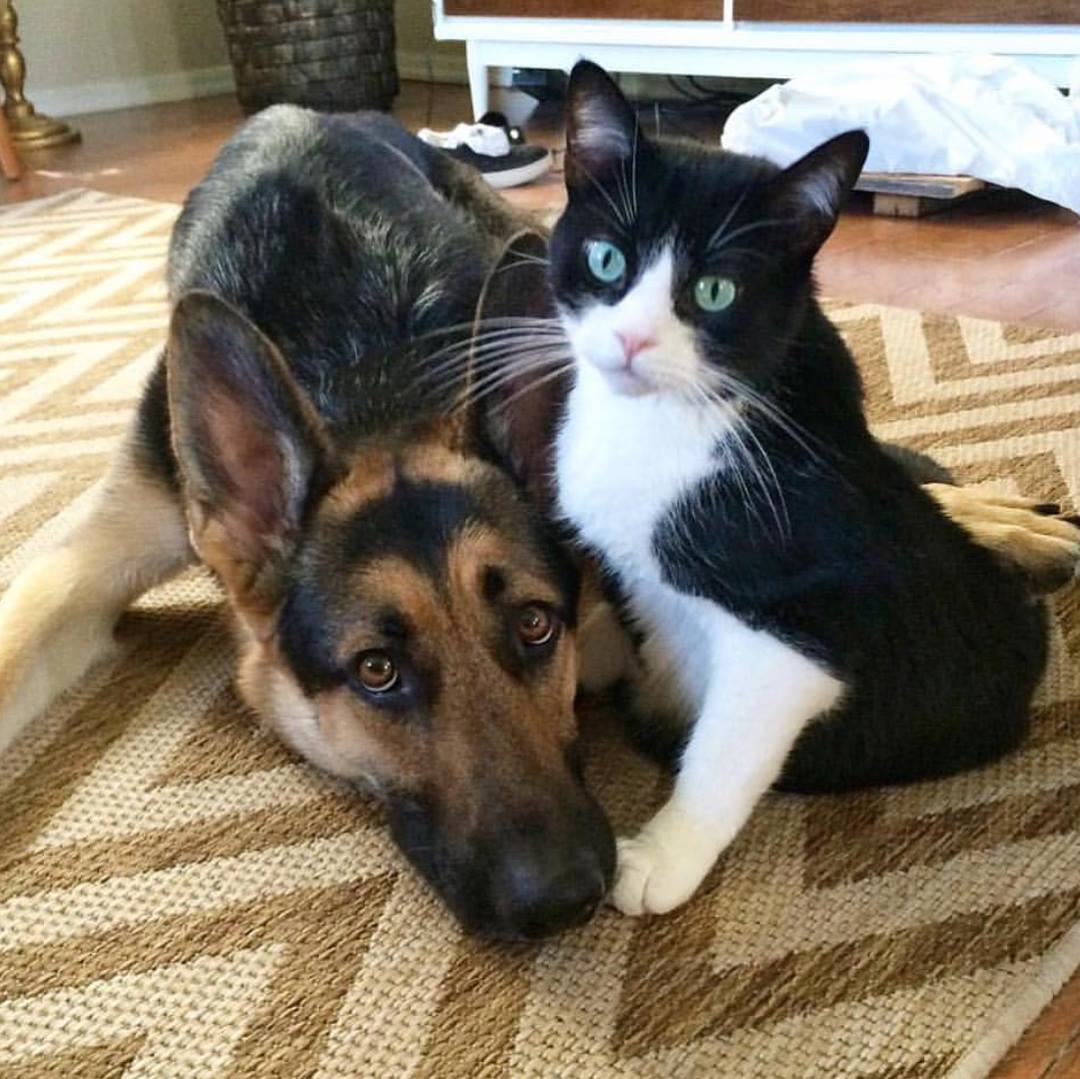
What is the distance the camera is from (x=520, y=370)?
150cm

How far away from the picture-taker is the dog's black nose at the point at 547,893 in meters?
1.19

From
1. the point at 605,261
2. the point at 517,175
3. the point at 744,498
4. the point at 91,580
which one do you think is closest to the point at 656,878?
the point at 744,498

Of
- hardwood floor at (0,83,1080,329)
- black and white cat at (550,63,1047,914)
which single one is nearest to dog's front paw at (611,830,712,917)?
black and white cat at (550,63,1047,914)

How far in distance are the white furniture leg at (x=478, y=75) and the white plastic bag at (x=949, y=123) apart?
5.77 ft

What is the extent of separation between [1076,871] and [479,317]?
35.6 inches

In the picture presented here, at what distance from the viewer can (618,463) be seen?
141 cm

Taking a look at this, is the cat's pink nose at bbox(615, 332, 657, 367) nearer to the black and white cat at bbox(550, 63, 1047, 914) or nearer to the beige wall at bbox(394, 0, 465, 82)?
the black and white cat at bbox(550, 63, 1047, 914)

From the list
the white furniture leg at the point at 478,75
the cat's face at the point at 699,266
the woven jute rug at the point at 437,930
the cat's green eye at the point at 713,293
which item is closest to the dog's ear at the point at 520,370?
the cat's face at the point at 699,266

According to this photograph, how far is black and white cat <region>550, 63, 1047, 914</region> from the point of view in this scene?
1.31 metres

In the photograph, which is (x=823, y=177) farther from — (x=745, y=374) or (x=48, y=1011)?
(x=48, y=1011)

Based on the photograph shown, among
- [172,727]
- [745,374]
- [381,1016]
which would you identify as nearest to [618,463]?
[745,374]

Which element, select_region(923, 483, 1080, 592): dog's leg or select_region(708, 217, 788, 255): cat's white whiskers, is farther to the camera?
select_region(923, 483, 1080, 592): dog's leg

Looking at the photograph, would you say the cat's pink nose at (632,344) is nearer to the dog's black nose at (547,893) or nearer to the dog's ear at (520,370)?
the dog's ear at (520,370)

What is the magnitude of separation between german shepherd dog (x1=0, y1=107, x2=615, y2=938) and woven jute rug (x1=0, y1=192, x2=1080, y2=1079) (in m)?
0.08
